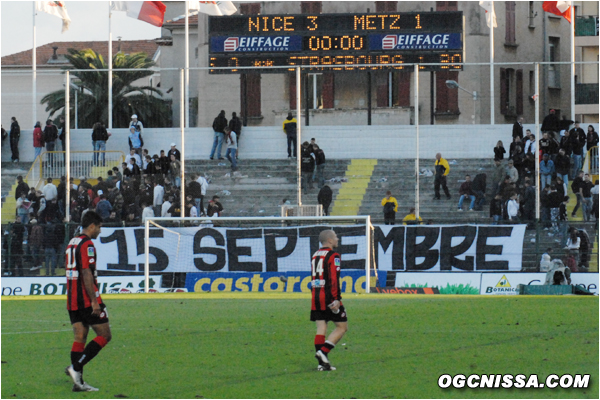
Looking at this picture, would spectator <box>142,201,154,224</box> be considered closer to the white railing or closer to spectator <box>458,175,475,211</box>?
the white railing

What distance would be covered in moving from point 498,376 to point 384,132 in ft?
75.6

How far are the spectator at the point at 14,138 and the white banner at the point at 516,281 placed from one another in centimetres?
1888

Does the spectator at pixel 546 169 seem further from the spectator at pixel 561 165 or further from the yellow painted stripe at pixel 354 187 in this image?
the yellow painted stripe at pixel 354 187

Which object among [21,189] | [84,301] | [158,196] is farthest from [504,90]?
[84,301]

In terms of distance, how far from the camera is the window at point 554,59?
53688 millimetres

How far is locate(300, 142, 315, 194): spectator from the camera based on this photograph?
29.3 metres

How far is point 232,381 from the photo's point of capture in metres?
10.6

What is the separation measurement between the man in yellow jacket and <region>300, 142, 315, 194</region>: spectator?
398 centimetres

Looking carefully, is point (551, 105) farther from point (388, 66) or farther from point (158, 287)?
point (158, 287)

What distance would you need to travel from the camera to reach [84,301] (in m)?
10.2

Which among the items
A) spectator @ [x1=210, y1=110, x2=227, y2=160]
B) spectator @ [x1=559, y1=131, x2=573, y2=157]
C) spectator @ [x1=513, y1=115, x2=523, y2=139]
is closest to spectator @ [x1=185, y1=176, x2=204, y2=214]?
spectator @ [x1=210, y1=110, x2=227, y2=160]

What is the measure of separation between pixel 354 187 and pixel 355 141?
7.80 ft

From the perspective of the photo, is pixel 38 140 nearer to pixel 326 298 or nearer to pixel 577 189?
pixel 577 189

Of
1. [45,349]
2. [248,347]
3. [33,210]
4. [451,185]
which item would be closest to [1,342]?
[45,349]
